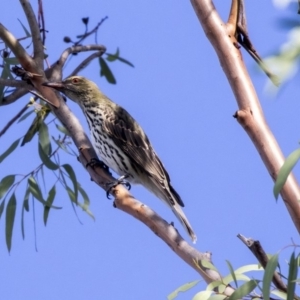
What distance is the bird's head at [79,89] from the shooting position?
446 centimetres

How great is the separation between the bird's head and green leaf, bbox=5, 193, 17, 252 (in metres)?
0.96

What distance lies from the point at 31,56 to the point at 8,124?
13.3 inches

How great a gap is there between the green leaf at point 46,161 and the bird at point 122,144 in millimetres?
351

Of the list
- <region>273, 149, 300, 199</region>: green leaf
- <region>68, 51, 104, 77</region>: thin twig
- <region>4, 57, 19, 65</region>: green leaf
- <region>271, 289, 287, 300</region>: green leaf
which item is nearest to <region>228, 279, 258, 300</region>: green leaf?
<region>271, 289, 287, 300</region>: green leaf

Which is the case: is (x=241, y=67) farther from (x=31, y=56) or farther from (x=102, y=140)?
(x=102, y=140)

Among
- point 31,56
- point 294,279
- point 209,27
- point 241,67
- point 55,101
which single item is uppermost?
point 31,56

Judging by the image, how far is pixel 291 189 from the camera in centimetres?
187

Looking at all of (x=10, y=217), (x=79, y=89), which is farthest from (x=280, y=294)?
(x=79, y=89)

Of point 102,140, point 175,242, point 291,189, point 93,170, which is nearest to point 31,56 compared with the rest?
point 93,170

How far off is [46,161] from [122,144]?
0.77 metres

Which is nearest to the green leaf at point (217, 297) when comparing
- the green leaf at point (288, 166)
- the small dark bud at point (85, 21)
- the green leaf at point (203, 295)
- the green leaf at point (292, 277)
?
the green leaf at point (203, 295)

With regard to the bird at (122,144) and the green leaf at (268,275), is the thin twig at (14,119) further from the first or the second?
the green leaf at (268,275)

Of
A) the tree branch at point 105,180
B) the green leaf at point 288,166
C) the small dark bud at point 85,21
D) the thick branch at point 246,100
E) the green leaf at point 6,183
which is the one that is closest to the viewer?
the green leaf at point 288,166

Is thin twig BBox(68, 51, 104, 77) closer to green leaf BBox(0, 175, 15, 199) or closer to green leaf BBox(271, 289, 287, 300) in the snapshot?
green leaf BBox(0, 175, 15, 199)
